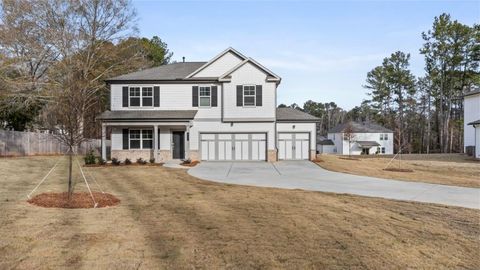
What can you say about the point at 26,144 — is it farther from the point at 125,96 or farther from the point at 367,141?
the point at 367,141

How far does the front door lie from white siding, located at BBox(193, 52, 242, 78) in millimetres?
4159

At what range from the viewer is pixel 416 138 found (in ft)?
222

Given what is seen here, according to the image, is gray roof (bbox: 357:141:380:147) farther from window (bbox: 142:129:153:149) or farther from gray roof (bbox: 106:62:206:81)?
window (bbox: 142:129:153:149)

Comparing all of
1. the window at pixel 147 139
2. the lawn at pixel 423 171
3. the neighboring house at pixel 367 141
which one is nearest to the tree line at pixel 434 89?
the neighboring house at pixel 367 141

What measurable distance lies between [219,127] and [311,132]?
20.8ft

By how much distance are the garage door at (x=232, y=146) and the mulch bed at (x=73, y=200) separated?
14466 millimetres

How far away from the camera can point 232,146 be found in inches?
1042

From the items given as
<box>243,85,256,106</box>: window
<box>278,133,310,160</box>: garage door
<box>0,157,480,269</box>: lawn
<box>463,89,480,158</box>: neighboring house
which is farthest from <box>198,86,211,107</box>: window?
<box>463,89,480,158</box>: neighboring house

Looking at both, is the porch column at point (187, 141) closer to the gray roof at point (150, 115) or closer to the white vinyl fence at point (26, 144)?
the gray roof at point (150, 115)

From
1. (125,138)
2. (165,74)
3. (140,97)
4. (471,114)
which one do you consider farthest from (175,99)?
(471,114)

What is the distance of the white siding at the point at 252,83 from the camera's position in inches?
1025

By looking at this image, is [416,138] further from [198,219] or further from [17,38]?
[198,219]

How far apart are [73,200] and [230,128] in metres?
16.2

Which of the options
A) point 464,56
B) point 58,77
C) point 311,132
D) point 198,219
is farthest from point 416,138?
point 198,219
